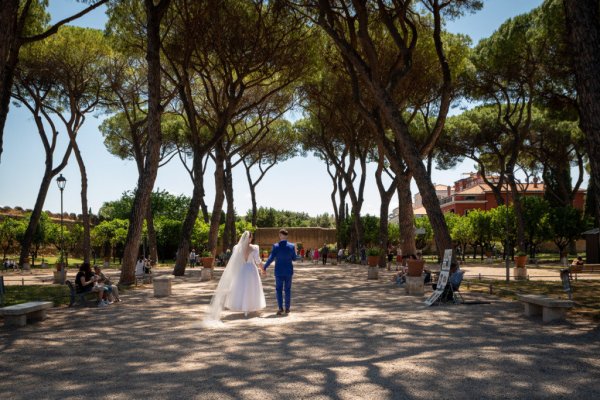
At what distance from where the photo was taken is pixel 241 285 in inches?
363

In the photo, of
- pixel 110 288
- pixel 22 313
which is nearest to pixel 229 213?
pixel 110 288

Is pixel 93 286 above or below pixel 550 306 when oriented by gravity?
above

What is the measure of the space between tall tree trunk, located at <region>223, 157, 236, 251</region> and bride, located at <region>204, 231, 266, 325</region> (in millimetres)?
19371

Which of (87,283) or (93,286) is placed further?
(93,286)

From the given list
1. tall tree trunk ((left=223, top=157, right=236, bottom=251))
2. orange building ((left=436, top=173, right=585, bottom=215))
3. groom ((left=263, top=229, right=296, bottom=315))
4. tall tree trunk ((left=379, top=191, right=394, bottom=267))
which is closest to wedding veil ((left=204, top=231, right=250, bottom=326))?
groom ((left=263, top=229, right=296, bottom=315))

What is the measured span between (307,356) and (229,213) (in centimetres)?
2436

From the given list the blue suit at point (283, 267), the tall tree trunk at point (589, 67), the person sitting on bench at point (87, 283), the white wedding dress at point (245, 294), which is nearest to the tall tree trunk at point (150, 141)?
the person sitting on bench at point (87, 283)

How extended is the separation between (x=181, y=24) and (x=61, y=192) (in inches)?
302

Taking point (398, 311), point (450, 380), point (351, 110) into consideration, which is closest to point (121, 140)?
point (351, 110)

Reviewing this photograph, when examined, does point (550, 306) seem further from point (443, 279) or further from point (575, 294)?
point (575, 294)

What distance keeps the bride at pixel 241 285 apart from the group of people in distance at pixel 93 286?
286 cm

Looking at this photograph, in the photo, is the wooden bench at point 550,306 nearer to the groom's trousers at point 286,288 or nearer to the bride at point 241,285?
the groom's trousers at point 286,288

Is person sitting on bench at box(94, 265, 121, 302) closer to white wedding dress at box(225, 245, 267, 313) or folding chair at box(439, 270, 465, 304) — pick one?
white wedding dress at box(225, 245, 267, 313)

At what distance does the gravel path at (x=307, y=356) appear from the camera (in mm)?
4426
